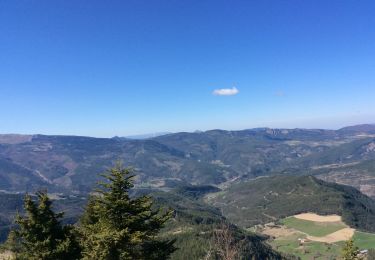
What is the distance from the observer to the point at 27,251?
30.5m

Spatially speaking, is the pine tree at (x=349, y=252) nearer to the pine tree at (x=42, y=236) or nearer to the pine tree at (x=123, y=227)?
the pine tree at (x=123, y=227)

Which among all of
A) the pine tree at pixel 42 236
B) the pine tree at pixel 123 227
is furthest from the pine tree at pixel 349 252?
the pine tree at pixel 42 236

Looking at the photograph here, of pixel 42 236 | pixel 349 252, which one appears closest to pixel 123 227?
pixel 42 236

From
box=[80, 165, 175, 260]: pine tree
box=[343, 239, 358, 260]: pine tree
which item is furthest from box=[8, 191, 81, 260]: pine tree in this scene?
box=[343, 239, 358, 260]: pine tree

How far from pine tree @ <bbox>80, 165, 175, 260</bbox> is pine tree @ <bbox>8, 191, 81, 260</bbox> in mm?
3420

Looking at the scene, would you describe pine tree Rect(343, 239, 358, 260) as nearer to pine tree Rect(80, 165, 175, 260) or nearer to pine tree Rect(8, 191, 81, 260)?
pine tree Rect(80, 165, 175, 260)

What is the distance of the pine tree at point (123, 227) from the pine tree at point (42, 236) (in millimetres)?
A: 3420

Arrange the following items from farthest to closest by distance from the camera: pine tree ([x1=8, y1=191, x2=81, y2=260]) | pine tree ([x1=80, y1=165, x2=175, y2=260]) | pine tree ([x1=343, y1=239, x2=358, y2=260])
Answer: pine tree ([x1=343, y1=239, x2=358, y2=260])
pine tree ([x1=8, y1=191, x2=81, y2=260])
pine tree ([x1=80, y1=165, x2=175, y2=260])

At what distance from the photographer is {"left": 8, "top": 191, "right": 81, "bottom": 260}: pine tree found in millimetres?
30000

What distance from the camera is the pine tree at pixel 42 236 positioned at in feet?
98.4

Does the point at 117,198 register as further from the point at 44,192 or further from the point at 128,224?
the point at 44,192

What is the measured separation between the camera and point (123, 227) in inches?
1037

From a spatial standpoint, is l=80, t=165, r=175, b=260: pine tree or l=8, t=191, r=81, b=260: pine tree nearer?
l=80, t=165, r=175, b=260: pine tree

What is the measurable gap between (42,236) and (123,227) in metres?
8.92
